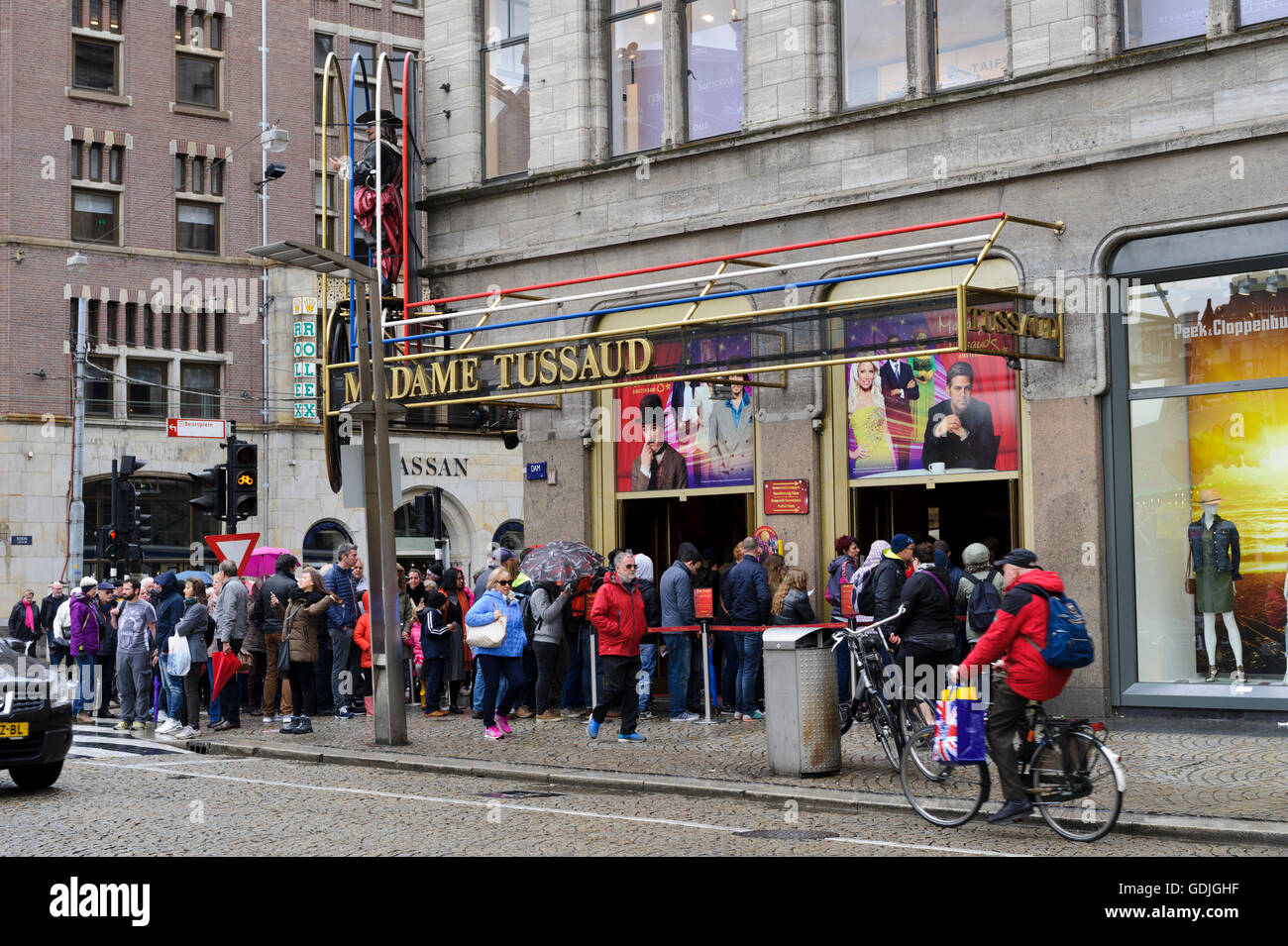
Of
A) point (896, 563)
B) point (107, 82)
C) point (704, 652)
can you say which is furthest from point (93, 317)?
point (896, 563)

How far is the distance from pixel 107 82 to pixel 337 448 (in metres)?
25.6

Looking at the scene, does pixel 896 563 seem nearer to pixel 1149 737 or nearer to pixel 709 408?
pixel 1149 737

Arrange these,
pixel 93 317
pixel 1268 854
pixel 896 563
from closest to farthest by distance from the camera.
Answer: pixel 1268 854 < pixel 896 563 < pixel 93 317

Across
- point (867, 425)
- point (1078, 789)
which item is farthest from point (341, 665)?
point (1078, 789)

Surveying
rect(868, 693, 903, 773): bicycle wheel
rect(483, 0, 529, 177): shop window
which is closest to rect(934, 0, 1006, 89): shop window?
rect(483, 0, 529, 177): shop window

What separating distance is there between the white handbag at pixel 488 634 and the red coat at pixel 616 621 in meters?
0.95

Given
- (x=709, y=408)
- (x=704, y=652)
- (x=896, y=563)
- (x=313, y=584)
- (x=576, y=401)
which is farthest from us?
(x=576, y=401)

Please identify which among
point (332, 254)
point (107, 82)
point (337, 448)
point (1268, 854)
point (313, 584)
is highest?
point (107, 82)

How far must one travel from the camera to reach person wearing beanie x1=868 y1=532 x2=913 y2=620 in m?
13.6

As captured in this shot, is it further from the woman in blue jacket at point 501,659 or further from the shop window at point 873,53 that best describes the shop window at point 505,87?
the woman in blue jacket at point 501,659

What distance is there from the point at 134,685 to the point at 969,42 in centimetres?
1226

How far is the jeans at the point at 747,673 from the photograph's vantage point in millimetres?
16438

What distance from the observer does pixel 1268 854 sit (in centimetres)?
907

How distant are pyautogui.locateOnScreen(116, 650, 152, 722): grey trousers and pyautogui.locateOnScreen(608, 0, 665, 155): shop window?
28.2ft
